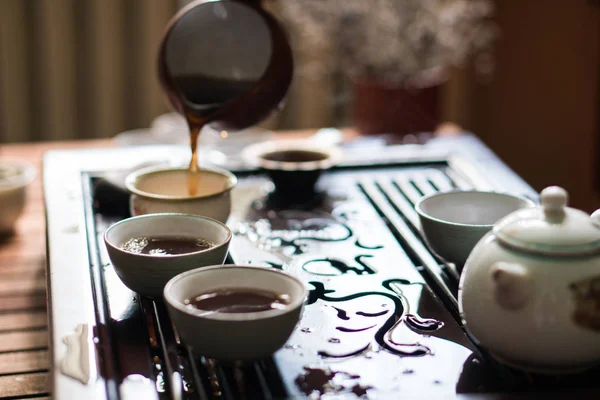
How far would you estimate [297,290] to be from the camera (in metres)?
0.90

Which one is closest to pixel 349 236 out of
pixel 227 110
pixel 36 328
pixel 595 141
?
pixel 227 110

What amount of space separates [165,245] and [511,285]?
0.44 metres

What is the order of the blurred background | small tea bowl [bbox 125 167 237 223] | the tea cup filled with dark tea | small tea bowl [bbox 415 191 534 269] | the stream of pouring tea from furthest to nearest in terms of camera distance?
the blurred background → the tea cup filled with dark tea → the stream of pouring tea → small tea bowl [bbox 125 167 237 223] → small tea bowl [bbox 415 191 534 269]

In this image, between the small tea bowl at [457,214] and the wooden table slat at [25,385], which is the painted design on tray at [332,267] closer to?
the small tea bowl at [457,214]

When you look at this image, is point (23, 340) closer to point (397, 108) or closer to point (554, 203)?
point (554, 203)

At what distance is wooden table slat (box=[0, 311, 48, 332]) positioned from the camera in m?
1.26

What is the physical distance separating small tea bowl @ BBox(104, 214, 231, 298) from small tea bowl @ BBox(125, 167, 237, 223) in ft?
0.34

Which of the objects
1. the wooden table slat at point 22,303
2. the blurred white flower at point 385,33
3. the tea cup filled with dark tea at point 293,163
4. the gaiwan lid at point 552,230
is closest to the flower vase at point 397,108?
the blurred white flower at point 385,33

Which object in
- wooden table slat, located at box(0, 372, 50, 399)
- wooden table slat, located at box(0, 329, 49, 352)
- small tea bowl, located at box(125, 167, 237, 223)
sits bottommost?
wooden table slat, located at box(0, 329, 49, 352)

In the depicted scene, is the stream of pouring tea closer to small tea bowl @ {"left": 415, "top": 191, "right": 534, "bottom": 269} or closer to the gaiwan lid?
small tea bowl @ {"left": 415, "top": 191, "right": 534, "bottom": 269}

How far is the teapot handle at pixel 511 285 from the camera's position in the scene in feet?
2.65

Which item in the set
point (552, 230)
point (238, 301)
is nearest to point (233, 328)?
point (238, 301)

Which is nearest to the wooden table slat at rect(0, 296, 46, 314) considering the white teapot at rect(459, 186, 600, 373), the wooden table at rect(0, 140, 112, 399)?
the wooden table at rect(0, 140, 112, 399)

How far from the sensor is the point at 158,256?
0.96 meters
